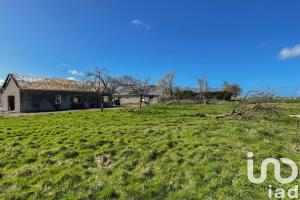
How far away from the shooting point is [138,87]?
39000 mm

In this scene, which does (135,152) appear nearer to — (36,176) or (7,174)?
(36,176)

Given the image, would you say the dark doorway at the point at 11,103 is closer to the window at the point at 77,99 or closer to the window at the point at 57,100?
the window at the point at 57,100

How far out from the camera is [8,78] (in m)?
30.6

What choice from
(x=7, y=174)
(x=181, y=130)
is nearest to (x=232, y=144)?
(x=181, y=130)

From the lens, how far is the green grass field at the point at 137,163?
5.27 metres

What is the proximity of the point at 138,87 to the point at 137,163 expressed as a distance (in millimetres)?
32177

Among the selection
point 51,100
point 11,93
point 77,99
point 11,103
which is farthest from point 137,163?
point 77,99

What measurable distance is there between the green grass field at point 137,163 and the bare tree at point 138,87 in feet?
65.9

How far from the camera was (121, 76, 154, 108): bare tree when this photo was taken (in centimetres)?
3701

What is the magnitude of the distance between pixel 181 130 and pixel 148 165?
5.11 m

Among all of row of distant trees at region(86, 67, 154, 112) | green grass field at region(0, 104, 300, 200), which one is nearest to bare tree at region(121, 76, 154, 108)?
row of distant trees at region(86, 67, 154, 112)

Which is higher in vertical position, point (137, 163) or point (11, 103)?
point (11, 103)

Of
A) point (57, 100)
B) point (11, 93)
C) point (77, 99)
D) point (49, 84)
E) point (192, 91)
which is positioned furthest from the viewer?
point (192, 91)

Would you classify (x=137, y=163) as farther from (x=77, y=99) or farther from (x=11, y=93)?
(x=77, y=99)
